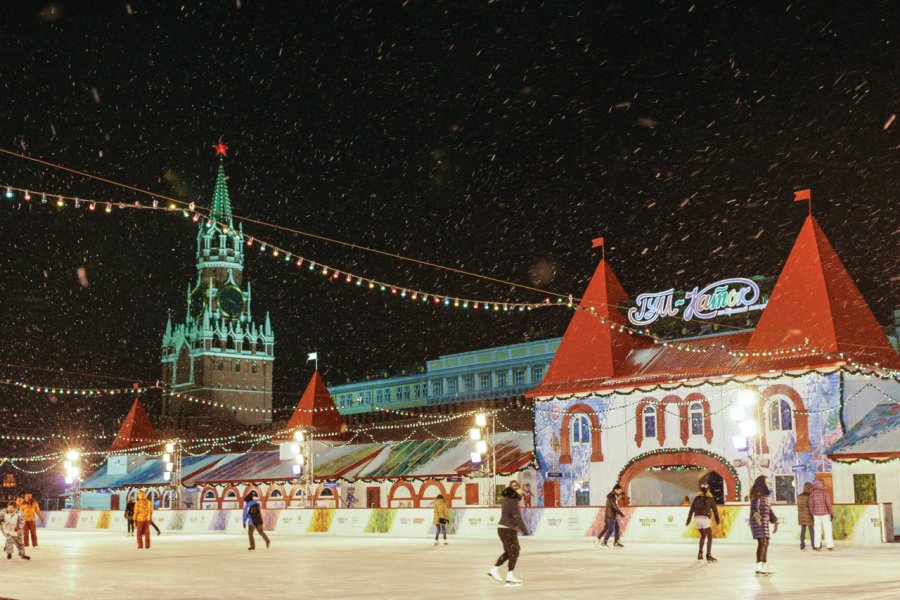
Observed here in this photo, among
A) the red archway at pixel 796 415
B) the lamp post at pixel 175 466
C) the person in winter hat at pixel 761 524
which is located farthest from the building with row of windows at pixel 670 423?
the person in winter hat at pixel 761 524

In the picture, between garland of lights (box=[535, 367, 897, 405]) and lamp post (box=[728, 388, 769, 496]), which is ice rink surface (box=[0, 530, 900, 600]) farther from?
garland of lights (box=[535, 367, 897, 405])

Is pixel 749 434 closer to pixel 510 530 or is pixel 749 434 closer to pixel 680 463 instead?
pixel 680 463

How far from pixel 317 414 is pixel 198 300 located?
64.9m

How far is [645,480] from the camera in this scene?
3938 cm

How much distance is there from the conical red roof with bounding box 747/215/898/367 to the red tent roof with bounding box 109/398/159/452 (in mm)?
40105

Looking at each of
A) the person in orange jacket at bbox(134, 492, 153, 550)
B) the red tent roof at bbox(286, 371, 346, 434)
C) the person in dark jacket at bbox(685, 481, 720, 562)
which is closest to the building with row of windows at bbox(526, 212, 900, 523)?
the person in dark jacket at bbox(685, 481, 720, 562)

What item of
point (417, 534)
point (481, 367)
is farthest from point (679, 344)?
point (481, 367)

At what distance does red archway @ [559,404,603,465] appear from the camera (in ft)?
128

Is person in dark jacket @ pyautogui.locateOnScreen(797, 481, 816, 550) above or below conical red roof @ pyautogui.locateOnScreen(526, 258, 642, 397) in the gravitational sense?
below

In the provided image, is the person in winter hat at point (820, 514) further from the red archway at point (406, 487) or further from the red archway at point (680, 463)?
the red archway at point (406, 487)

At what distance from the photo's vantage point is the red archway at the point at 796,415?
3381 centimetres

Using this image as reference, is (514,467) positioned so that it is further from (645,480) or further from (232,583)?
(232,583)

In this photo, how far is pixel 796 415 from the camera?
3409 centimetres

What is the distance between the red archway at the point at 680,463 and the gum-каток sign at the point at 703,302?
5508 millimetres
